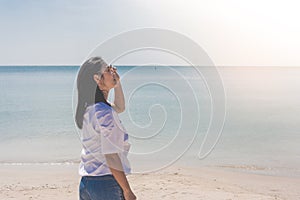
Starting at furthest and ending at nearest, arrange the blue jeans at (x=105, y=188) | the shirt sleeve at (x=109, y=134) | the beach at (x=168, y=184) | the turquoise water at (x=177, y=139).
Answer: the turquoise water at (x=177, y=139), the beach at (x=168, y=184), the blue jeans at (x=105, y=188), the shirt sleeve at (x=109, y=134)

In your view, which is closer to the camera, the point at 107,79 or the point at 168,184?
the point at 107,79

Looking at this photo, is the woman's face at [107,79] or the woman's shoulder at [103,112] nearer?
the woman's shoulder at [103,112]

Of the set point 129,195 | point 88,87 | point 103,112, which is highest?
point 88,87

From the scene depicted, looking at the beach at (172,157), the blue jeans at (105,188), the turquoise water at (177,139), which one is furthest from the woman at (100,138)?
the turquoise water at (177,139)

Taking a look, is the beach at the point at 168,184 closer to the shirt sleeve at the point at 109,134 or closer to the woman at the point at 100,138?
the woman at the point at 100,138

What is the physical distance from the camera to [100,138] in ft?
8.00

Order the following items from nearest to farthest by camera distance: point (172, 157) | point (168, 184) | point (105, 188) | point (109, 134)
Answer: point (109, 134) < point (105, 188) < point (168, 184) < point (172, 157)

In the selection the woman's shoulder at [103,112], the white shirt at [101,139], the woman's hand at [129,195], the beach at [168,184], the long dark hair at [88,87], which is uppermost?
the long dark hair at [88,87]

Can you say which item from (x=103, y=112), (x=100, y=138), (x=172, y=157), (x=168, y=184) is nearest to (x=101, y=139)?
(x=100, y=138)

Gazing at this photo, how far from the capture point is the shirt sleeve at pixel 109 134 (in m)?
2.38

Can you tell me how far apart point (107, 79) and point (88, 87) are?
13 centimetres

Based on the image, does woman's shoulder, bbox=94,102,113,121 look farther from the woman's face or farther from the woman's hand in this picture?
the woman's hand

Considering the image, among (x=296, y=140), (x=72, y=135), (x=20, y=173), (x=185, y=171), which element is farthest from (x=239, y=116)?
(x=20, y=173)

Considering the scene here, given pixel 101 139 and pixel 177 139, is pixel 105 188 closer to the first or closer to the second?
pixel 101 139
